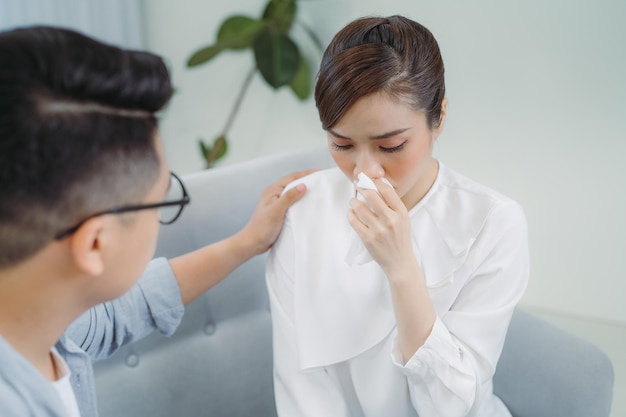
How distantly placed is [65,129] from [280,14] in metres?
1.98

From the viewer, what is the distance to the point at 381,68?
109cm

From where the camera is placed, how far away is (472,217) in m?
1.21

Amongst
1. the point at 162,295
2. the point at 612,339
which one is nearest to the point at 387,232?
the point at 162,295

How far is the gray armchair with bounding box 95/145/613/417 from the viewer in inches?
51.1

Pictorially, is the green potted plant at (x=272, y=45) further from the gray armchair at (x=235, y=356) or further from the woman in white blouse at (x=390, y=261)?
the woman in white blouse at (x=390, y=261)

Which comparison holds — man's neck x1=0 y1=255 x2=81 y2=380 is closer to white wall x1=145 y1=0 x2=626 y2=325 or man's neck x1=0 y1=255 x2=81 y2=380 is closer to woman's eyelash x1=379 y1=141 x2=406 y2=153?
woman's eyelash x1=379 y1=141 x2=406 y2=153

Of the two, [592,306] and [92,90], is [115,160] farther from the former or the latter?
[592,306]

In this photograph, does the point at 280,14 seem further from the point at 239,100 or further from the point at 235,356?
the point at 235,356

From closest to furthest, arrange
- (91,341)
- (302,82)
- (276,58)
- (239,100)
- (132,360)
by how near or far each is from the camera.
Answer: (91,341) < (132,360) < (276,58) < (302,82) < (239,100)

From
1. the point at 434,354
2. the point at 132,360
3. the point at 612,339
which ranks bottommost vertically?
the point at 612,339

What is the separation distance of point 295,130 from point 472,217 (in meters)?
1.69

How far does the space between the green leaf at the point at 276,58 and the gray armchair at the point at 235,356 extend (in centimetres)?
99

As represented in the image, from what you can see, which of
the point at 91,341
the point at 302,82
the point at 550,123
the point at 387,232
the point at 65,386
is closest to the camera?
the point at 65,386

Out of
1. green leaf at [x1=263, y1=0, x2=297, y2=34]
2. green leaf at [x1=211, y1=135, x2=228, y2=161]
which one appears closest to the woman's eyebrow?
green leaf at [x1=263, y1=0, x2=297, y2=34]
